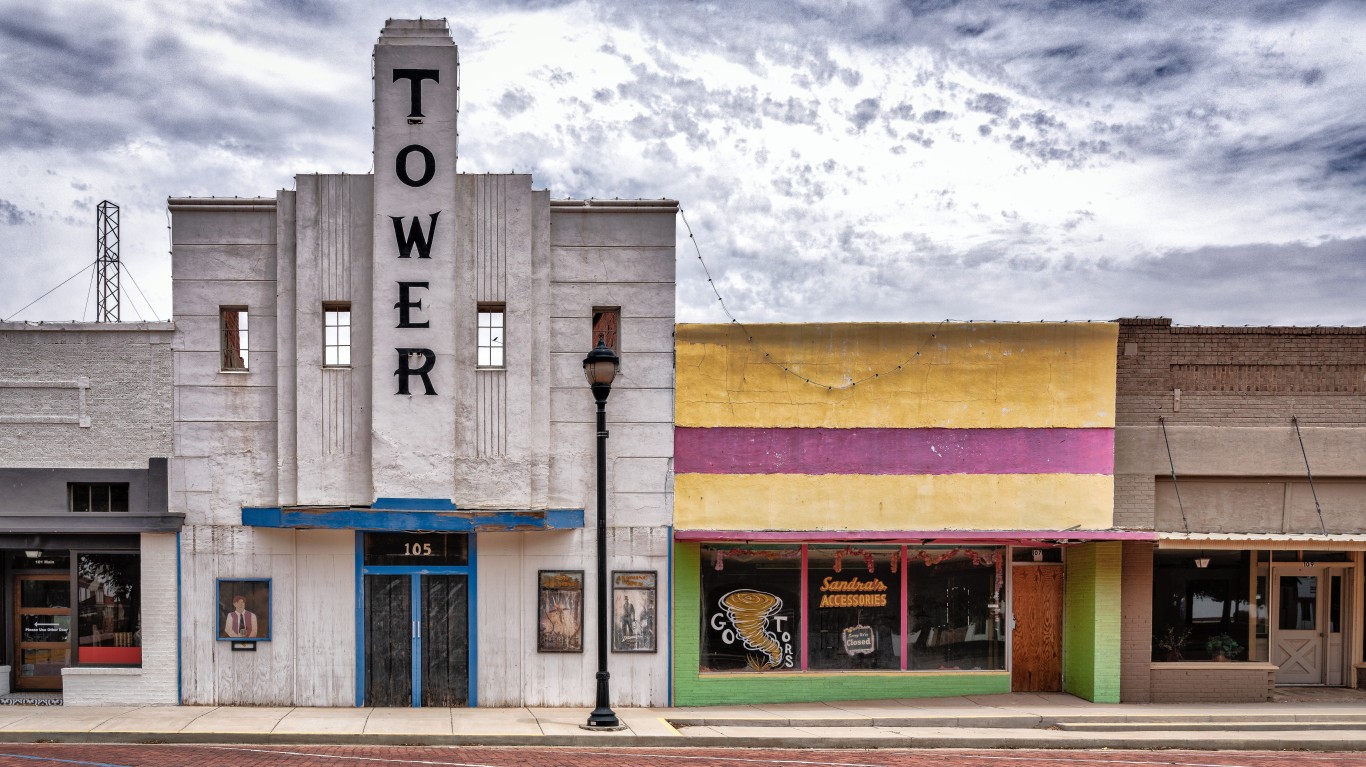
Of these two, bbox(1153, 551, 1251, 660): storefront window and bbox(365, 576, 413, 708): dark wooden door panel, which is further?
bbox(1153, 551, 1251, 660): storefront window

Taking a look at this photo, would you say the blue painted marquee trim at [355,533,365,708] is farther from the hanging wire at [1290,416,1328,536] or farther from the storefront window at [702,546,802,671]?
the hanging wire at [1290,416,1328,536]

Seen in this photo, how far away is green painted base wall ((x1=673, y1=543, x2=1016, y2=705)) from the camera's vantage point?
16.5 metres

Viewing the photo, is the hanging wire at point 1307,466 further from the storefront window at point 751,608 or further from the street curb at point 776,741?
the storefront window at point 751,608

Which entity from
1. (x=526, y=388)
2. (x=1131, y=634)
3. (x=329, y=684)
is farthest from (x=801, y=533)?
(x=329, y=684)

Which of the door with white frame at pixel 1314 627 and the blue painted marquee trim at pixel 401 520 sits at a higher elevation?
the blue painted marquee trim at pixel 401 520

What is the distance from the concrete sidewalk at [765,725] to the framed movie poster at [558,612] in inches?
40.5

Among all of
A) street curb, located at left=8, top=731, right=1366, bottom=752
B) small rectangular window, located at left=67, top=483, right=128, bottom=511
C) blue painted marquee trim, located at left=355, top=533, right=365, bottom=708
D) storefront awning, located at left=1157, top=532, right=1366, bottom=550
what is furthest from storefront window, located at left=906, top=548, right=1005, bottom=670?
small rectangular window, located at left=67, top=483, right=128, bottom=511

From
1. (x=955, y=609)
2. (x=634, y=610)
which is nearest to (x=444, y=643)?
(x=634, y=610)

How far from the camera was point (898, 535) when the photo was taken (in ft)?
54.4

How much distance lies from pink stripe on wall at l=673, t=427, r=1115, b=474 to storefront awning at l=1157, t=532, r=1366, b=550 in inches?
57.6

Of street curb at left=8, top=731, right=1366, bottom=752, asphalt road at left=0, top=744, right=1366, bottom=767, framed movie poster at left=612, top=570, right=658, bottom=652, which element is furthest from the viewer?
framed movie poster at left=612, top=570, right=658, bottom=652

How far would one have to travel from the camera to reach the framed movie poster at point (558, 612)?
16266 mm

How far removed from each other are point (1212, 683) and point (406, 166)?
15.1 m

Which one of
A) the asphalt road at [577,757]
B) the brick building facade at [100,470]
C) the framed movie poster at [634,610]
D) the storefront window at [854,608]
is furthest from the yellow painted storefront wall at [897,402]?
the brick building facade at [100,470]
